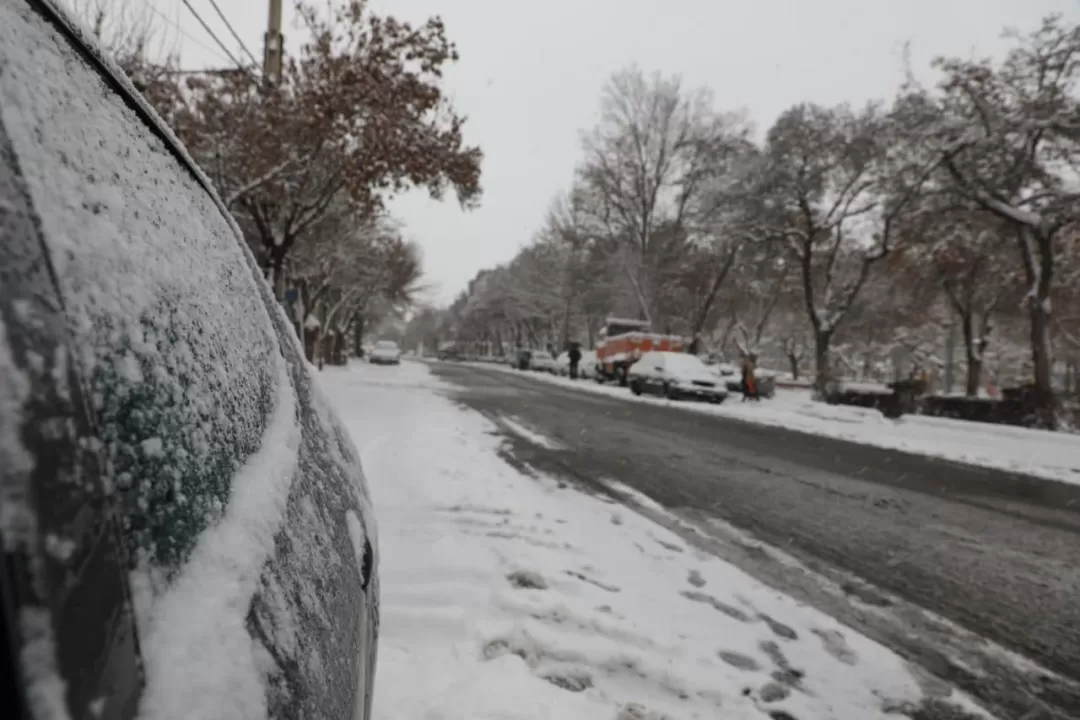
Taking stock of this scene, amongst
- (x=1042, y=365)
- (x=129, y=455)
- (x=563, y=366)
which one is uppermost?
(x=1042, y=365)

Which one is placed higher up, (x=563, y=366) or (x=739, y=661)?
(x=563, y=366)

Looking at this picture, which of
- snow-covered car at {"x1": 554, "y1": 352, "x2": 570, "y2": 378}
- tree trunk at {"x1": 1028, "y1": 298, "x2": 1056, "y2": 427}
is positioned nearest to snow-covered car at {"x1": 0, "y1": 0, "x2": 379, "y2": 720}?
tree trunk at {"x1": 1028, "y1": 298, "x2": 1056, "y2": 427}

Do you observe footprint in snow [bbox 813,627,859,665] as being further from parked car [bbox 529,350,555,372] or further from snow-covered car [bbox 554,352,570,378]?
parked car [bbox 529,350,555,372]

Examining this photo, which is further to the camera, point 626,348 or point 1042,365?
point 626,348

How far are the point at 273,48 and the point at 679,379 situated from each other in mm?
13699

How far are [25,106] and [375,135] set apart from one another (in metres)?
11.2

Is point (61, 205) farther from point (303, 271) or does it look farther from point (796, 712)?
point (303, 271)

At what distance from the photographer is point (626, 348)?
26984mm

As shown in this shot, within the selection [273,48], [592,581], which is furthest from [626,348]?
[592,581]

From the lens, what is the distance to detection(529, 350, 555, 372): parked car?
42188 mm

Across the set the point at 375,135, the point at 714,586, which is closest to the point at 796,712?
the point at 714,586

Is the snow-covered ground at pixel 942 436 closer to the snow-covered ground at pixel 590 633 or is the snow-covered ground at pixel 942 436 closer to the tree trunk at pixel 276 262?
the snow-covered ground at pixel 590 633

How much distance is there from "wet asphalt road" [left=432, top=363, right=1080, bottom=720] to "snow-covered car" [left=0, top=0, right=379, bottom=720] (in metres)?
2.80

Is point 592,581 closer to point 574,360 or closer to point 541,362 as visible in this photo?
point 574,360
